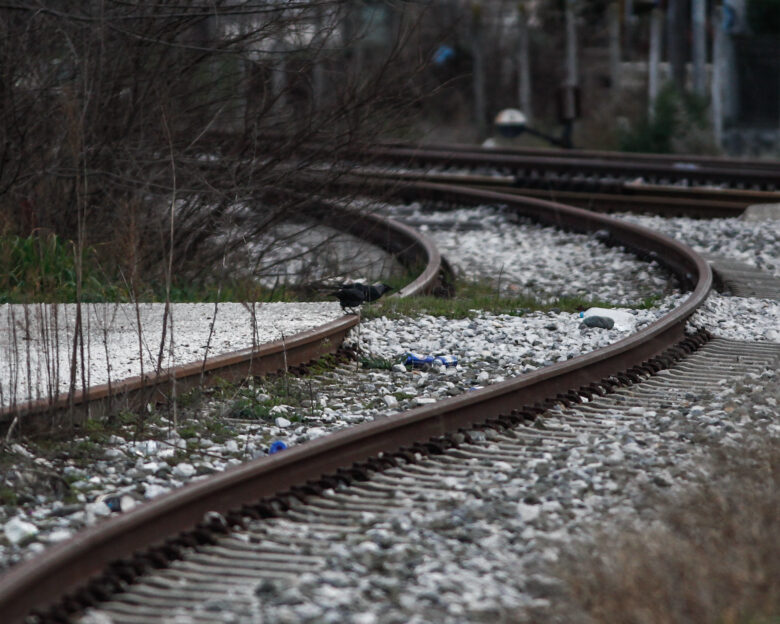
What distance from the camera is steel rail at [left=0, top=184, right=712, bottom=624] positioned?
11.9 feet

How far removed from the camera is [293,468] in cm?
478

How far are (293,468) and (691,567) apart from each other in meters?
1.77

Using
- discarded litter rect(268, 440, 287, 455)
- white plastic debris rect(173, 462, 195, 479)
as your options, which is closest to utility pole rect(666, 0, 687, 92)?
discarded litter rect(268, 440, 287, 455)

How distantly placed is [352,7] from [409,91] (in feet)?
3.44

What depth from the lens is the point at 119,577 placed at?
3.81m

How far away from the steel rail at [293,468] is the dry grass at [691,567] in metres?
1.34

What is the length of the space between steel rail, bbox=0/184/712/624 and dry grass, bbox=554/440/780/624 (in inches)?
52.8

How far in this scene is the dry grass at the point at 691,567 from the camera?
11.1 feet

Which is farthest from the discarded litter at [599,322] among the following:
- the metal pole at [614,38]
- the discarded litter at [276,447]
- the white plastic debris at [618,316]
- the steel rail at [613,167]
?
the metal pole at [614,38]

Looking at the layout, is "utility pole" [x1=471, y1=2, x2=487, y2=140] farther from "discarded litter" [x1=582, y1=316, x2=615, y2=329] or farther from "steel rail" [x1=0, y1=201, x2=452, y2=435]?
"steel rail" [x1=0, y1=201, x2=452, y2=435]

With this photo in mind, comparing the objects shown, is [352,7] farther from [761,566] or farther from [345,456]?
[761,566]

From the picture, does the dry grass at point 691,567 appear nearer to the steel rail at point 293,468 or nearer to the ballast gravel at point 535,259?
the steel rail at point 293,468

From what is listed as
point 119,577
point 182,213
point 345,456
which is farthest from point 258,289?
point 119,577

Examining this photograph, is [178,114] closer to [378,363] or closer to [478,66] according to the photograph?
[378,363]
